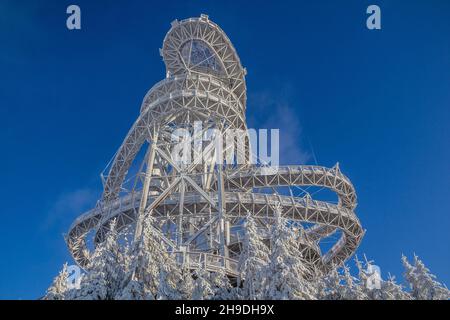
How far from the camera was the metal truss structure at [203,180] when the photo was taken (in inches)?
1209

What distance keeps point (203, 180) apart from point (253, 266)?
54.6ft

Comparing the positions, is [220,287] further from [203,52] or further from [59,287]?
[203,52]

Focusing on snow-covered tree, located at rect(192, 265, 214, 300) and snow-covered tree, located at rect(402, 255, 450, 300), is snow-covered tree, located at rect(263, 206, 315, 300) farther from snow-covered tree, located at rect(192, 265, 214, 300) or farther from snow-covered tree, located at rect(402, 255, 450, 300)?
snow-covered tree, located at rect(402, 255, 450, 300)

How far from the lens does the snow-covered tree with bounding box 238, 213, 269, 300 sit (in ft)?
50.5

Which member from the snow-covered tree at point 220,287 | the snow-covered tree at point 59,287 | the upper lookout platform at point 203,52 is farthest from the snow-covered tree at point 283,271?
the upper lookout platform at point 203,52

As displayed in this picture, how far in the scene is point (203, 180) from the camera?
3222 centimetres

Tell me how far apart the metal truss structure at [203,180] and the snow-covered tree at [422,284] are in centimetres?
1122

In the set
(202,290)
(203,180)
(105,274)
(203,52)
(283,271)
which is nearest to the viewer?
(283,271)

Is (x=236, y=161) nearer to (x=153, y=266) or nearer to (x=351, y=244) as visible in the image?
(x=351, y=244)

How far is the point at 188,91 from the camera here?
3297cm

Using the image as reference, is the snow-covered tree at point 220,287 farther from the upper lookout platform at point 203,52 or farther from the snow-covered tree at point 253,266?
the upper lookout platform at point 203,52

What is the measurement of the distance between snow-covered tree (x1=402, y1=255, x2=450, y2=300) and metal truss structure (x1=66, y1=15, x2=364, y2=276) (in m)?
11.2

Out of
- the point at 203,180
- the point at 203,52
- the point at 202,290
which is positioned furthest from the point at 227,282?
the point at 203,52
